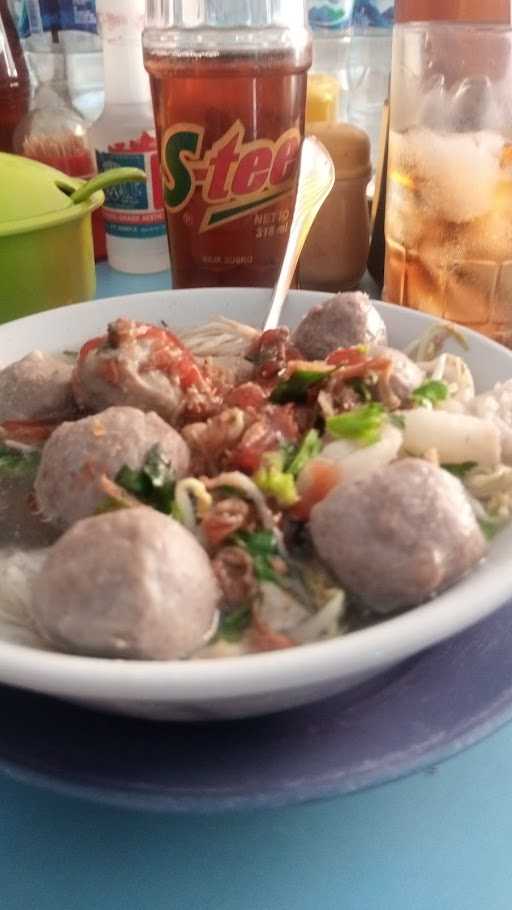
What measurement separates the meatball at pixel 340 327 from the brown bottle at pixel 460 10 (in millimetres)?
562

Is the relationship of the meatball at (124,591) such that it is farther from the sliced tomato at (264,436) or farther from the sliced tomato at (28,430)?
the sliced tomato at (28,430)

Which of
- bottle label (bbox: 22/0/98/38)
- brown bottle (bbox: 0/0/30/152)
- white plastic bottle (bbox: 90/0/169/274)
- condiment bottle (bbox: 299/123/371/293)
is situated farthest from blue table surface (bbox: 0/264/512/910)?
bottle label (bbox: 22/0/98/38)

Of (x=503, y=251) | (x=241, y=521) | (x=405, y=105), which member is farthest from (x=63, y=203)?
(x=241, y=521)

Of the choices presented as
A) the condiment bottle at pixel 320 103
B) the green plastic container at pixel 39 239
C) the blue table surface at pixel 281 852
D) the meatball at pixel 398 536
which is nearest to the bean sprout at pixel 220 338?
the green plastic container at pixel 39 239

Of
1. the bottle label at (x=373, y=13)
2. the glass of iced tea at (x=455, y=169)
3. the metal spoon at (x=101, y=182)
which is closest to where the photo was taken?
the glass of iced tea at (x=455, y=169)

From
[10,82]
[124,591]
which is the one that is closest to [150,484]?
[124,591]

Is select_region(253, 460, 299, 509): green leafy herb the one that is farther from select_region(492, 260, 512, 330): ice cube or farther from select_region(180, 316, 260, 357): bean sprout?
select_region(492, 260, 512, 330): ice cube

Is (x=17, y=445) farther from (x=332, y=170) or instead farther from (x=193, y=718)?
(x=332, y=170)

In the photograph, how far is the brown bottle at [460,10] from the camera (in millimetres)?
1159

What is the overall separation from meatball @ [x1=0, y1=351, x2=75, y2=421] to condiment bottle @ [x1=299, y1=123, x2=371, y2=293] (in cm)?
70

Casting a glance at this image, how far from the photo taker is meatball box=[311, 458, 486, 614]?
56 centimetres

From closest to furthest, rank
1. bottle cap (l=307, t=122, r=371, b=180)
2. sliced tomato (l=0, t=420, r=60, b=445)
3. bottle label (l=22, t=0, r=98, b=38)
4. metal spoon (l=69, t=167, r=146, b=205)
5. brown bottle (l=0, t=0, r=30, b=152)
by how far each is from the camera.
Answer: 1. sliced tomato (l=0, t=420, r=60, b=445)
2. metal spoon (l=69, t=167, r=146, b=205)
3. bottle cap (l=307, t=122, r=371, b=180)
4. brown bottle (l=0, t=0, r=30, b=152)
5. bottle label (l=22, t=0, r=98, b=38)

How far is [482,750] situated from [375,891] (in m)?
0.15

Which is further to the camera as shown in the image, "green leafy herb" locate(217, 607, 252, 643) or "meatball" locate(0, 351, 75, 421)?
"meatball" locate(0, 351, 75, 421)
